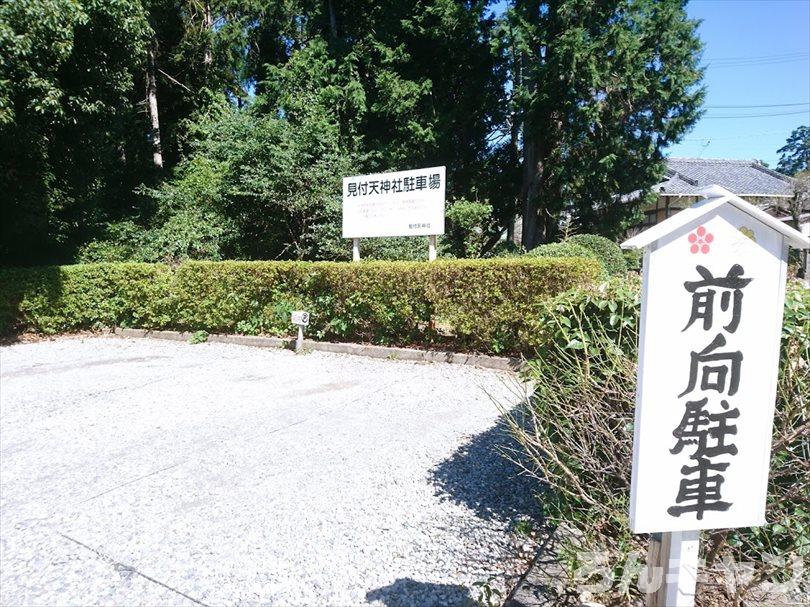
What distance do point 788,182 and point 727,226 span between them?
1206 inches

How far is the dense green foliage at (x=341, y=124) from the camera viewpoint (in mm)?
9523

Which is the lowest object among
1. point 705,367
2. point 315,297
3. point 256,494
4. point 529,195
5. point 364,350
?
point 256,494

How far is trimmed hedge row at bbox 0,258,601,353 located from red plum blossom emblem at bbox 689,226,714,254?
131 inches

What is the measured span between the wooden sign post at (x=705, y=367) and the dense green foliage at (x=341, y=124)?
9.07 metres

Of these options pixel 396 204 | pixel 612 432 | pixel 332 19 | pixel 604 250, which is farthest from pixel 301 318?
pixel 332 19

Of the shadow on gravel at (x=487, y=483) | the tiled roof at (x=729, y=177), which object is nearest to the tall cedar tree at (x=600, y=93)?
the shadow on gravel at (x=487, y=483)

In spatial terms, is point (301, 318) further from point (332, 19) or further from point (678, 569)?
point (332, 19)

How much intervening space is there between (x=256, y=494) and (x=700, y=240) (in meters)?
2.82

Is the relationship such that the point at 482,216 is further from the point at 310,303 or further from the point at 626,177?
the point at 310,303

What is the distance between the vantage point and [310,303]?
317 inches

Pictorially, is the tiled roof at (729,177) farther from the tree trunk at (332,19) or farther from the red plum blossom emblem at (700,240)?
the red plum blossom emblem at (700,240)

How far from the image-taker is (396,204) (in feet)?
27.3

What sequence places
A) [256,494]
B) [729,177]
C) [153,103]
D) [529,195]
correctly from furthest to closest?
[729,177], [153,103], [529,195], [256,494]

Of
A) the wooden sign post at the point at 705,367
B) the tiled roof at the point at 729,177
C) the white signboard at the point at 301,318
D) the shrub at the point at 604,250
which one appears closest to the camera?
the wooden sign post at the point at 705,367
